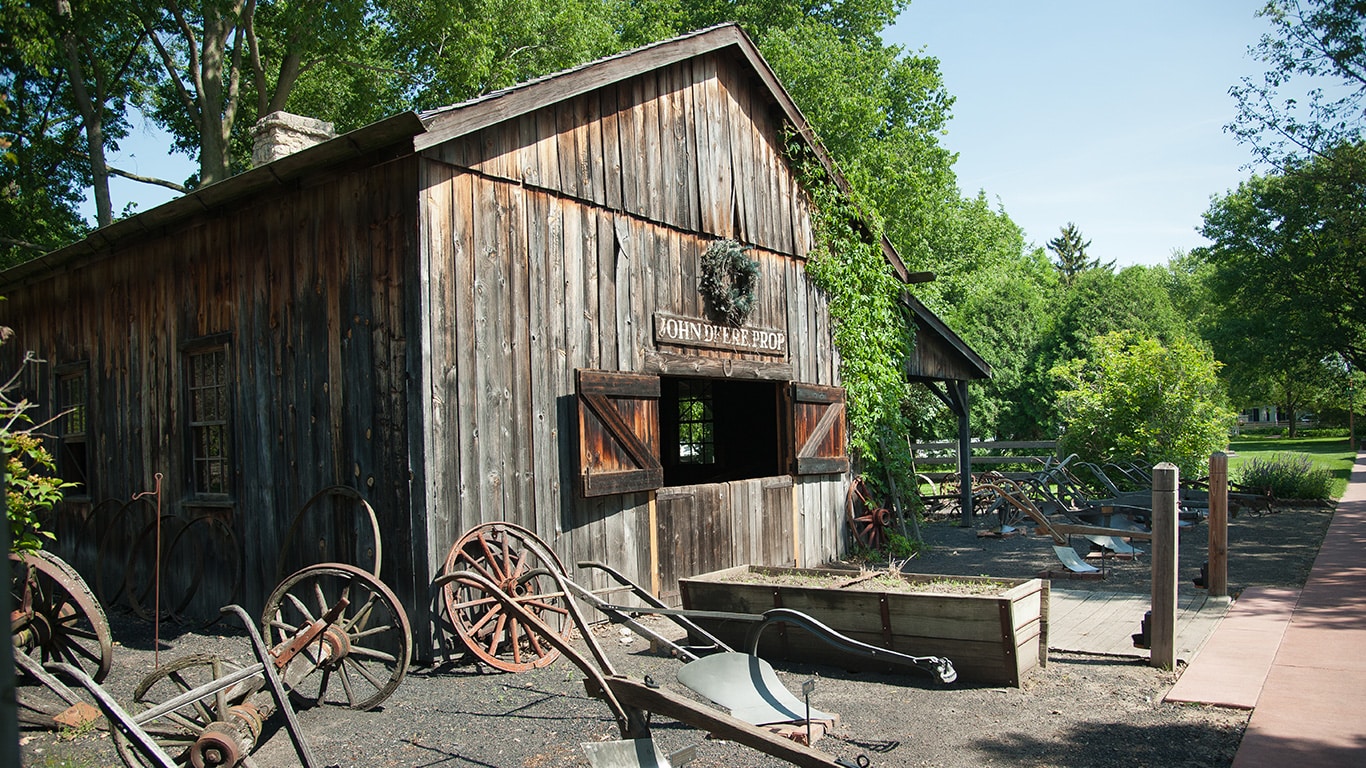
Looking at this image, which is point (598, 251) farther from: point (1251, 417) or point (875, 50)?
point (1251, 417)

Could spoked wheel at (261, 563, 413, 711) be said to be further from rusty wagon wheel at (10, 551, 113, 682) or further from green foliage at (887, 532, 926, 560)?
green foliage at (887, 532, 926, 560)

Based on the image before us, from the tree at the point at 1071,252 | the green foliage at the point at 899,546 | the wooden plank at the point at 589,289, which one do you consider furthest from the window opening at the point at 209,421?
the tree at the point at 1071,252

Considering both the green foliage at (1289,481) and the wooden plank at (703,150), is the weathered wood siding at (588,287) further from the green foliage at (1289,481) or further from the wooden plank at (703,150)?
the green foliage at (1289,481)

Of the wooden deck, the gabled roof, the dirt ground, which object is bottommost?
the wooden deck

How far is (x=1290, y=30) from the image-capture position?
24.2 meters

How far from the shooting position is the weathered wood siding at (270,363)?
6785 millimetres

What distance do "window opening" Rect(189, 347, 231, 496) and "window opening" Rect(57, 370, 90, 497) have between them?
2374 mm

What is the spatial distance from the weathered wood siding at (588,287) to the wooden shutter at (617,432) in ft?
0.47

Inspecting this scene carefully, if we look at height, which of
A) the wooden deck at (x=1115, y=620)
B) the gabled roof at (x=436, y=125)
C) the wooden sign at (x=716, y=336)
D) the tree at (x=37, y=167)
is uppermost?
the tree at (x=37, y=167)

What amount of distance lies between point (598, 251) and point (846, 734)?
4.56 m

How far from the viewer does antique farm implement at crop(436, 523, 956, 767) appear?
3881 millimetres

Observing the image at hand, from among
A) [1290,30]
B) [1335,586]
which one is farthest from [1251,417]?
[1335,586]

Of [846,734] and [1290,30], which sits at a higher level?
[1290,30]

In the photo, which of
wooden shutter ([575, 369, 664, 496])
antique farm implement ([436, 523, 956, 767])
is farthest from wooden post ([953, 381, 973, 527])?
antique farm implement ([436, 523, 956, 767])
